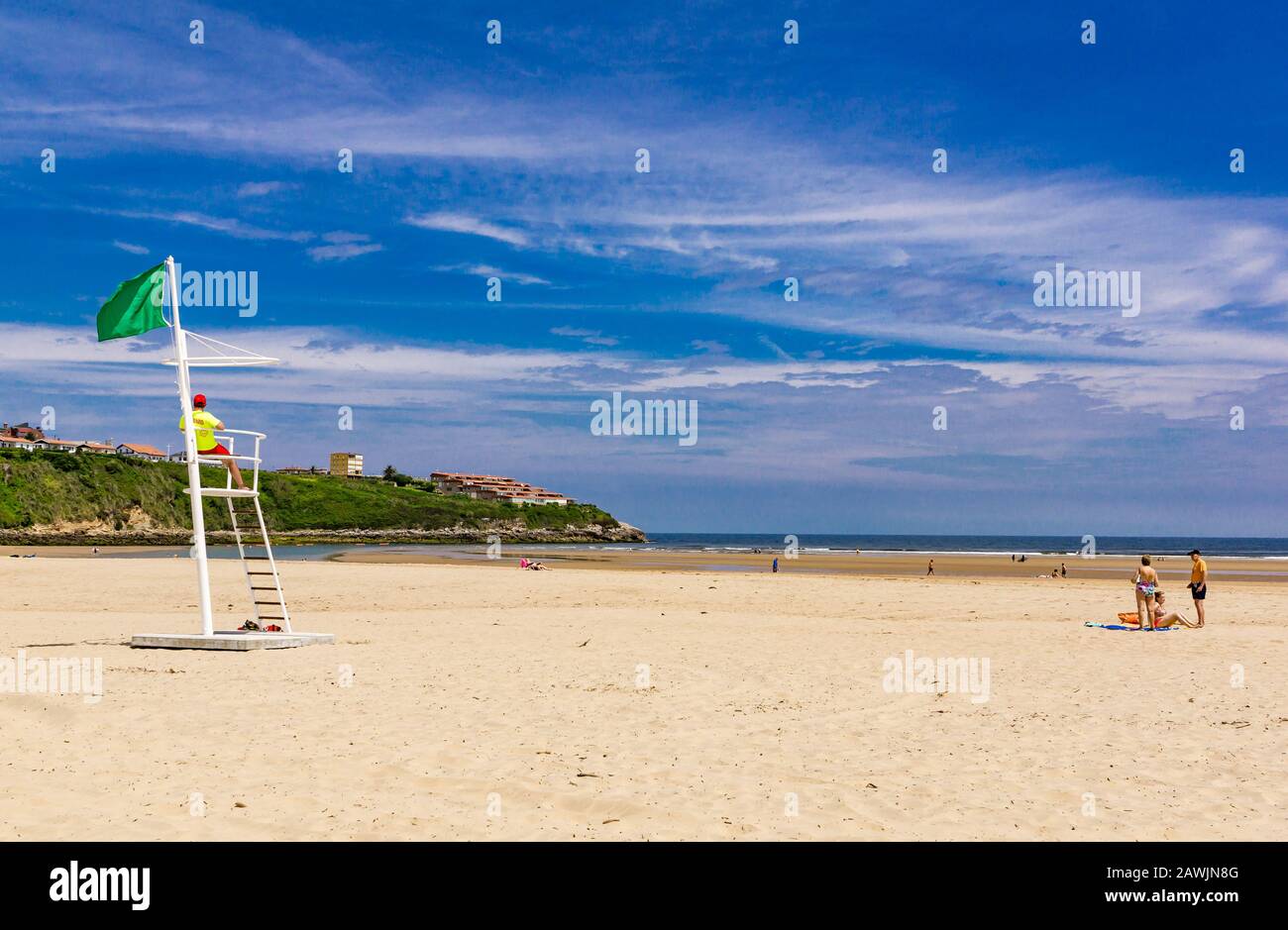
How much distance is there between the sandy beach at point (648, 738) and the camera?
22.2ft

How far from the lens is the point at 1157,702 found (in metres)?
11.5

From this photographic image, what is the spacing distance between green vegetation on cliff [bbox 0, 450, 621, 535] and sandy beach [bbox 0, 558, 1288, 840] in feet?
216

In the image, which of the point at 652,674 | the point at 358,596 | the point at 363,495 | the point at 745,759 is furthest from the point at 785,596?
the point at 363,495

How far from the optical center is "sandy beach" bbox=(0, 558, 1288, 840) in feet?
22.2

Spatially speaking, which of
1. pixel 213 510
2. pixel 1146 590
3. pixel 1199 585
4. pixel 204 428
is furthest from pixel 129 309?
pixel 213 510

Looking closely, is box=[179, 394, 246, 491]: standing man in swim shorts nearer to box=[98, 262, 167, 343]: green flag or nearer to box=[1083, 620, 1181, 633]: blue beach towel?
box=[98, 262, 167, 343]: green flag

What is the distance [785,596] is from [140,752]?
81.0ft

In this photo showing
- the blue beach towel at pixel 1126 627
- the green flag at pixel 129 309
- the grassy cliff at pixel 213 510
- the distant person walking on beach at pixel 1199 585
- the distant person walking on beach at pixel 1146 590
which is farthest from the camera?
the grassy cliff at pixel 213 510

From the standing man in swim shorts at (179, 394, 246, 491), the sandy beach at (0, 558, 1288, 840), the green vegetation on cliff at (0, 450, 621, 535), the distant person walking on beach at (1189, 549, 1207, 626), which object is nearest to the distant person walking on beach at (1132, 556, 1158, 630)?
the sandy beach at (0, 558, 1288, 840)

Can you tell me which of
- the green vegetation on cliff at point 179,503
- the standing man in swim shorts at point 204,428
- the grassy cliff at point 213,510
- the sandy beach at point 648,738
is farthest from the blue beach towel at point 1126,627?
the grassy cliff at point 213,510

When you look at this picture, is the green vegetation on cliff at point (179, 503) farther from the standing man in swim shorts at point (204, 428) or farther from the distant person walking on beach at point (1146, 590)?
the distant person walking on beach at point (1146, 590)

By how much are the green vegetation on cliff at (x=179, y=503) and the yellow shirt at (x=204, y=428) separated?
62.5 m
